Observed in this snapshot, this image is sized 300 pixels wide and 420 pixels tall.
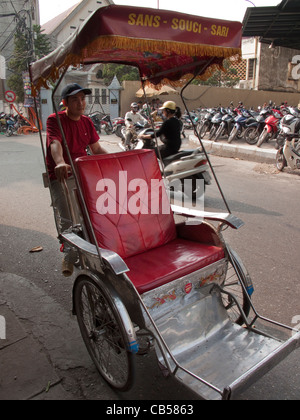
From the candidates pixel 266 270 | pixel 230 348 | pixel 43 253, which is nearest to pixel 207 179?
pixel 266 270

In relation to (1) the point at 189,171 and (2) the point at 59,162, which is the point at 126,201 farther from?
(1) the point at 189,171

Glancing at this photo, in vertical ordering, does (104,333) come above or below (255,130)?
below

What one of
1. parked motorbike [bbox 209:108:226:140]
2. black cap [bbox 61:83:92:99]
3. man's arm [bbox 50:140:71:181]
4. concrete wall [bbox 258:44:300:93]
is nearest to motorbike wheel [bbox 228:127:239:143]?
parked motorbike [bbox 209:108:226:140]

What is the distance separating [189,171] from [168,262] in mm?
3269

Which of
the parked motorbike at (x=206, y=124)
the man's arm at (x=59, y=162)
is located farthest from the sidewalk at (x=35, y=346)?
the parked motorbike at (x=206, y=124)

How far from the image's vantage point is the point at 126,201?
2.76 metres

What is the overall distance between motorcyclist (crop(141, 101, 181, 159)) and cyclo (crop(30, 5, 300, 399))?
2.69m

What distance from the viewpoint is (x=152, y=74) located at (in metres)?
3.45

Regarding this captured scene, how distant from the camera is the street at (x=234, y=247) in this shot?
215 cm

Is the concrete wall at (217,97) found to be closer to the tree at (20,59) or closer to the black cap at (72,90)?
the tree at (20,59)

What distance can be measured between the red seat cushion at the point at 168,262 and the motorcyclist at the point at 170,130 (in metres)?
3.46

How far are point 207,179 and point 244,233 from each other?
1588 millimetres

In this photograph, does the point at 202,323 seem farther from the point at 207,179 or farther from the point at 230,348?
the point at 207,179

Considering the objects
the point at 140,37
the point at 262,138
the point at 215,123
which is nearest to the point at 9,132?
the point at 215,123
